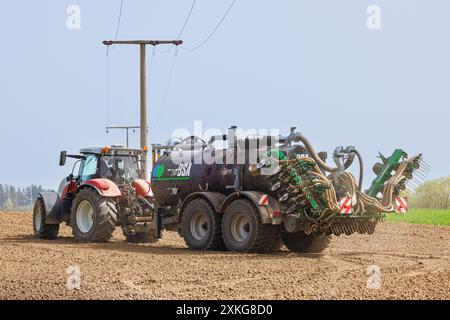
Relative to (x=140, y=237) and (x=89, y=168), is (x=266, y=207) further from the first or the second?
(x=89, y=168)

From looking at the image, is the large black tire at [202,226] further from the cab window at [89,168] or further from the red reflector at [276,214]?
the cab window at [89,168]

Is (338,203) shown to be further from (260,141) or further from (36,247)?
(36,247)

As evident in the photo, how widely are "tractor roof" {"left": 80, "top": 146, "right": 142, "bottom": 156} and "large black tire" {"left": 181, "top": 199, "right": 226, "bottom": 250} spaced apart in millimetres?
3338

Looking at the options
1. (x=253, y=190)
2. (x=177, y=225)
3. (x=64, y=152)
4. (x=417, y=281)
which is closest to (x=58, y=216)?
(x=64, y=152)

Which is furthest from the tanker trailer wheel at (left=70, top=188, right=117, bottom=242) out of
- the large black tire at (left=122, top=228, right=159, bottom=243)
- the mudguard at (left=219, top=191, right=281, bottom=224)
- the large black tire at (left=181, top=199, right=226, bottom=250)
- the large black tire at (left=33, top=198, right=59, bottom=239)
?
the mudguard at (left=219, top=191, right=281, bottom=224)

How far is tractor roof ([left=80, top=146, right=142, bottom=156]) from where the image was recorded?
19.1 metres

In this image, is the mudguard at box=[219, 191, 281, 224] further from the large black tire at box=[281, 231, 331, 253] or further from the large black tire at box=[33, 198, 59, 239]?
the large black tire at box=[33, 198, 59, 239]

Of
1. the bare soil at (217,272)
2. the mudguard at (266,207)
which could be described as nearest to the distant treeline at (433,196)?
the bare soil at (217,272)

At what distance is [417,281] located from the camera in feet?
36.6

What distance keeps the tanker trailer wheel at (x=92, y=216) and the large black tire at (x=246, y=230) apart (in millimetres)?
3627

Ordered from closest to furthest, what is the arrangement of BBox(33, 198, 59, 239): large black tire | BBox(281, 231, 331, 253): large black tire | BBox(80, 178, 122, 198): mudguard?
BBox(281, 231, 331, 253): large black tire
BBox(80, 178, 122, 198): mudguard
BBox(33, 198, 59, 239): large black tire

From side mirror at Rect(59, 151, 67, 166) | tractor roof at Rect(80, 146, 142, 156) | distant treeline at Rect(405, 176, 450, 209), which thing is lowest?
distant treeline at Rect(405, 176, 450, 209)

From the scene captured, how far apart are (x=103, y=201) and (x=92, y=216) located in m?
0.75

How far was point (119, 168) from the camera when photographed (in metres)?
19.5
